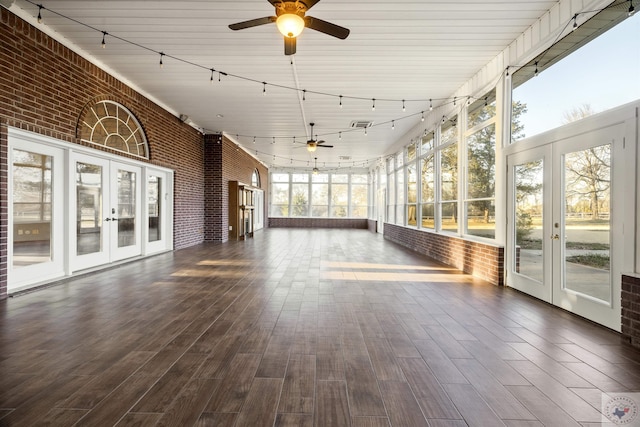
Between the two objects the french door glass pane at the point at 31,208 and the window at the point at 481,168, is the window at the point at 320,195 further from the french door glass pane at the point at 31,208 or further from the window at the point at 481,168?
the french door glass pane at the point at 31,208

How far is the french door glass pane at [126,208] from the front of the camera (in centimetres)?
605

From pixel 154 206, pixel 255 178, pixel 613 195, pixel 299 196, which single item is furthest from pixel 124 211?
pixel 299 196

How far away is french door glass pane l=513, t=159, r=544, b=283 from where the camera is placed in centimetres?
401

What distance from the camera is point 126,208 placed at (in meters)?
6.25

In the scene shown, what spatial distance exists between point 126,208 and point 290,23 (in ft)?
16.4

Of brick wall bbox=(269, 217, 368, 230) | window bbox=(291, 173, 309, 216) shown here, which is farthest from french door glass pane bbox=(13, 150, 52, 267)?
window bbox=(291, 173, 309, 216)

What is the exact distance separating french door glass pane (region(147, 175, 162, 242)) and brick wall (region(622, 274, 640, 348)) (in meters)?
7.40

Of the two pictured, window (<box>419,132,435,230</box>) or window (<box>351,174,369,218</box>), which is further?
window (<box>351,174,369,218</box>)

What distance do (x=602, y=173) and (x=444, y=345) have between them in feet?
7.48

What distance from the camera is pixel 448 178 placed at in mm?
6902

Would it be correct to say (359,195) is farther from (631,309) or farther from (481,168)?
(631,309)

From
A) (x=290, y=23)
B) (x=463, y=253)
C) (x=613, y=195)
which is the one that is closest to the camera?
(x=290, y=23)

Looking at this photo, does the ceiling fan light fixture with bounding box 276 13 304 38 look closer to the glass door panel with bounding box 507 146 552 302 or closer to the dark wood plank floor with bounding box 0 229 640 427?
the dark wood plank floor with bounding box 0 229 640 427

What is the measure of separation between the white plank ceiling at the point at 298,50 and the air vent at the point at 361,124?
421mm
